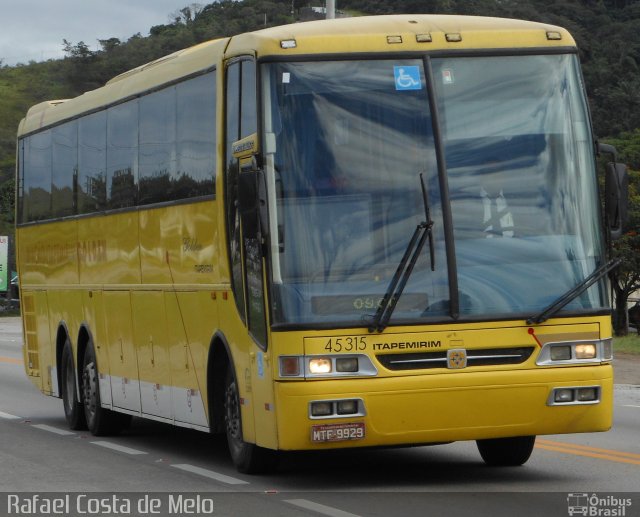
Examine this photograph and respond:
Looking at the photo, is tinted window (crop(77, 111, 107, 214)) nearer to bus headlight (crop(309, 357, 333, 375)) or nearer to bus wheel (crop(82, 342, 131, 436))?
bus wheel (crop(82, 342, 131, 436))

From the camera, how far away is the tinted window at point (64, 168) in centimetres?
1794

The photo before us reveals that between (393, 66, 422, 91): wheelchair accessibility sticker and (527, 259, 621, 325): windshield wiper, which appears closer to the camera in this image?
(527, 259, 621, 325): windshield wiper

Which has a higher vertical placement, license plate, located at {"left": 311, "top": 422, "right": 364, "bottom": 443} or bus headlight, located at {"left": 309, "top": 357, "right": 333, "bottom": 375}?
bus headlight, located at {"left": 309, "top": 357, "right": 333, "bottom": 375}

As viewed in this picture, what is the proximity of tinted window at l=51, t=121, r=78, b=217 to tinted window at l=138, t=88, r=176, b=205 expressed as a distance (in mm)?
2815

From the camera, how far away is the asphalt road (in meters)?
10.6

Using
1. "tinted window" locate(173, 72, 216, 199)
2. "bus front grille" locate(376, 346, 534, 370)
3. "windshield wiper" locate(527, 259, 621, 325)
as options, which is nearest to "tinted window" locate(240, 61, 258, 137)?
"tinted window" locate(173, 72, 216, 199)

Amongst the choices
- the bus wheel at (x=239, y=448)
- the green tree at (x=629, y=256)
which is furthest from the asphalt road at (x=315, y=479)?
the green tree at (x=629, y=256)

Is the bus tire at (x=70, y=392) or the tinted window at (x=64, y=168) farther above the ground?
the tinted window at (x=64, y=168)

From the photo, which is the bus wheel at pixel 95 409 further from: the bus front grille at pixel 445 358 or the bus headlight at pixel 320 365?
the bus front grille at pixel 445 358

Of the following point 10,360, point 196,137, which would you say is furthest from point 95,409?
point 10,360

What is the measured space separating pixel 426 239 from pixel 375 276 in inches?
18.2

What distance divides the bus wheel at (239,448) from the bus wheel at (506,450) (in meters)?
1.87

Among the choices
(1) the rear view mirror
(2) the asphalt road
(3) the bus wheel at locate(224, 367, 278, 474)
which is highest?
(1) the rear view mirror

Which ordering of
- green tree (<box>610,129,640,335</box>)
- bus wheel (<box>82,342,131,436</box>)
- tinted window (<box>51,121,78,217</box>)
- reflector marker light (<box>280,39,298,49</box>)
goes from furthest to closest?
green tree (<box>610,129,640,335</box>), tinted window (<box>51,121,78,217</box>), bus wheel (<box>82,342,131,436</box>), reflector marker light (<box>280,39,298,49</box>)
